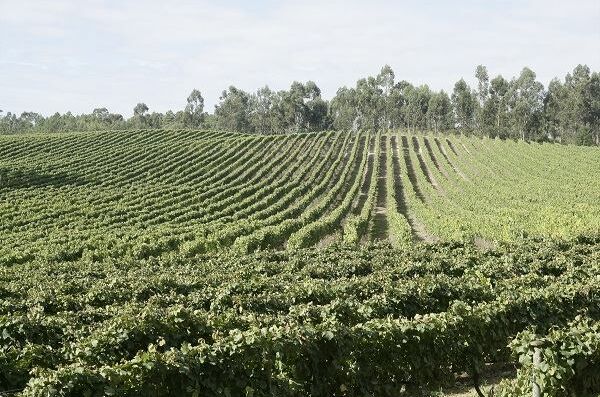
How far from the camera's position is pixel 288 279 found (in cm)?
2066

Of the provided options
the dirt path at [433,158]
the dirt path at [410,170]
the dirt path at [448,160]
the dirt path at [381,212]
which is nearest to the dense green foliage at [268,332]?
the dirt path at [381,212]

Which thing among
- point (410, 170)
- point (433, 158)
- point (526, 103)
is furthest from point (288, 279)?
point (526, 103)

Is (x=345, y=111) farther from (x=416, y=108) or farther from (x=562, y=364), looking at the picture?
(x=562, y=364)

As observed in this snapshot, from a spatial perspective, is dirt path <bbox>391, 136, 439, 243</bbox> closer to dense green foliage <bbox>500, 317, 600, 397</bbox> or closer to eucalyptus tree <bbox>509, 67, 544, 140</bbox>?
dense green foliage <bbox>500, 317, 600, 397</bbox>

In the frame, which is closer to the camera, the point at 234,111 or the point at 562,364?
the point at 562,364

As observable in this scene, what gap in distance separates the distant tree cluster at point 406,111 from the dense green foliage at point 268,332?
112980 millimetres

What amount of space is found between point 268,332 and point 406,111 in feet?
496

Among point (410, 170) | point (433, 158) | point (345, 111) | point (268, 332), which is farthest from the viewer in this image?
point (345, 111)

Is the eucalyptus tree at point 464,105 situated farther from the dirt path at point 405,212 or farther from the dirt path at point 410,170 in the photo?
Result: the dirt path at point 405,212

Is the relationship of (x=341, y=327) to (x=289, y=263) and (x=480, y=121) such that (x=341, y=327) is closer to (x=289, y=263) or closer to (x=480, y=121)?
(x=289, y=263)

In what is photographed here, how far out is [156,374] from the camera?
27.1 feet

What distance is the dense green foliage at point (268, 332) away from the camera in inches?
341

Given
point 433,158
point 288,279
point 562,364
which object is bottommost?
point 288,279

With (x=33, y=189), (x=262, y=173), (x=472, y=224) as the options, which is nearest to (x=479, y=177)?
(x=262, y=173)
